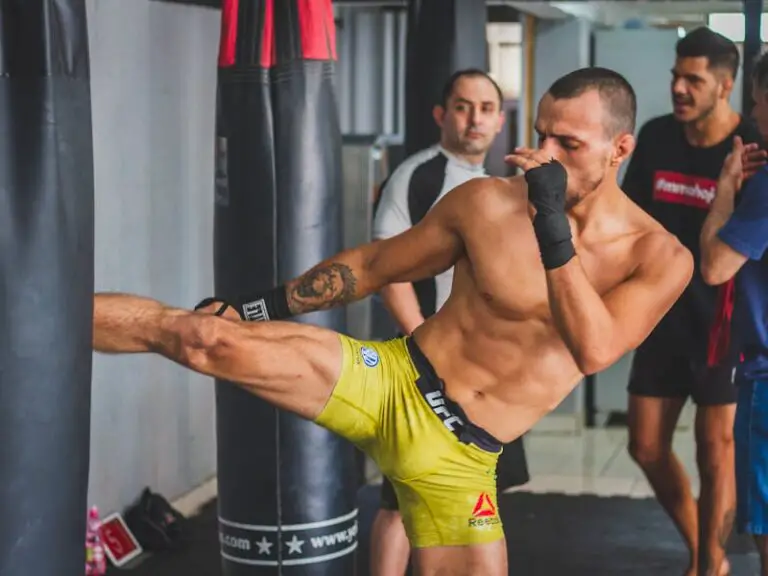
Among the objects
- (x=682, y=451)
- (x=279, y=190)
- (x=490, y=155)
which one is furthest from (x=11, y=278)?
(x=490, y=155)

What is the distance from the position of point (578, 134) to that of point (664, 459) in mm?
1802

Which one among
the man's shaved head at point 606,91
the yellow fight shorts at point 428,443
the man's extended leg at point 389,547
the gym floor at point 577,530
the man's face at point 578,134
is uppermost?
the man's shaved head at point 606,91

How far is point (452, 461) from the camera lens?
3.34m

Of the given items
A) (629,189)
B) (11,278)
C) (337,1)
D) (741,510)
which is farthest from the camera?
(337,1)

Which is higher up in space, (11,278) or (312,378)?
(11,278)

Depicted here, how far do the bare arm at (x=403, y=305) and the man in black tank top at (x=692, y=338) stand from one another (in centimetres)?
94

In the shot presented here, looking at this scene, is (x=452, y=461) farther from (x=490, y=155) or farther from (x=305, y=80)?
(x=490, y=155)

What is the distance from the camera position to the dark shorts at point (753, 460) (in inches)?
149

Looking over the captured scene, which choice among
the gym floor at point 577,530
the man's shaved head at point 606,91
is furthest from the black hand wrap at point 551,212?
the gym floor at point 577,530

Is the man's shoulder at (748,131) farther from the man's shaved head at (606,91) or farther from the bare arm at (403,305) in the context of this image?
the man's shaved head at (606,91)

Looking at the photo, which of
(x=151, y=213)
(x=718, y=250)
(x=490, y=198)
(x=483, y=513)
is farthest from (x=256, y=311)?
(x=151, y=213)

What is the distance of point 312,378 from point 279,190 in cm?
94

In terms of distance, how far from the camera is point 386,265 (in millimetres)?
3408

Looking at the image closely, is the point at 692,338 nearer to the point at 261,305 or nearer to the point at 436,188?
the point at 436,188
